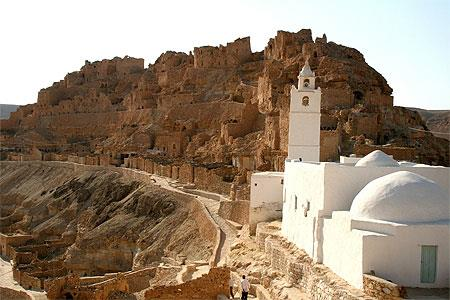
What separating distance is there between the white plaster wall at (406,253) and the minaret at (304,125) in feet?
35.7

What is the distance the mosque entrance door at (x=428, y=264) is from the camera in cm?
1007

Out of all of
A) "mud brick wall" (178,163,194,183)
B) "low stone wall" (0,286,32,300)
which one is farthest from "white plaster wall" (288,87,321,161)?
"mud brick wall" (178,163,194,183)

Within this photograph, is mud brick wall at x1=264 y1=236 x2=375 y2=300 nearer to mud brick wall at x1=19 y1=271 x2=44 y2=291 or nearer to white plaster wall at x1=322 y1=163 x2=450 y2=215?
white plaster wall at x1=322 y1=163 x2=450 y2=215

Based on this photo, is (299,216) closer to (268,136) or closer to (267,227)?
(267,227)

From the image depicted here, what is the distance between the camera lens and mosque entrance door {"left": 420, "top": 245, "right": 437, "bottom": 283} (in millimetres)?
10070

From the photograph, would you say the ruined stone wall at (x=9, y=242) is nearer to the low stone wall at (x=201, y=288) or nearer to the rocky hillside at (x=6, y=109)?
the low stone wall at (x=201, y=288)

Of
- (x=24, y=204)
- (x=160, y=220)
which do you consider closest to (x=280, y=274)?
(x=160, y=220)

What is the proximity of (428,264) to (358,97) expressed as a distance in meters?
23.7

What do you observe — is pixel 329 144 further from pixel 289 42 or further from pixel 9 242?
pixel 289 42

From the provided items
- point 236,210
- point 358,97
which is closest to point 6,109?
point 358,97

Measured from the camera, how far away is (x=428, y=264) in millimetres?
10109

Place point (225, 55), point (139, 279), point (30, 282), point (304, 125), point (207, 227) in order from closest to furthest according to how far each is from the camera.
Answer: point (139, 279) → point (304, 125) → point (30, 282) → point (207, 227) → point (225, 55)

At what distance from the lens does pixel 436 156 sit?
29141 mm

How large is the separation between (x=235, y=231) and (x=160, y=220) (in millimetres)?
7476
